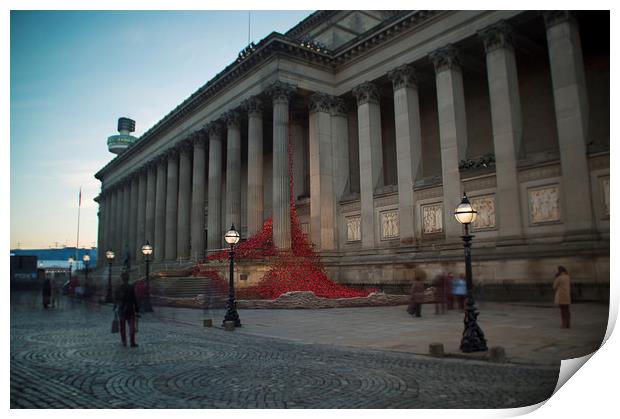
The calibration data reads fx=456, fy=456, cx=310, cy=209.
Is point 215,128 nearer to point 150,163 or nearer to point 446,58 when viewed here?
point 150,163

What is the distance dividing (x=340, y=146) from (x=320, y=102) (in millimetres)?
3469

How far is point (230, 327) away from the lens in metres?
15.4

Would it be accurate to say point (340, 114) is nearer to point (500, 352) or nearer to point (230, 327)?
point (230, 327)

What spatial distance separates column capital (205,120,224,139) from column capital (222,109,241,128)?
1722 millimetres

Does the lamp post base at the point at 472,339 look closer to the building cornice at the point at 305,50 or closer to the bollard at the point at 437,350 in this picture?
the bollard at the point at 437,350

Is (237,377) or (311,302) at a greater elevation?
(311,302)

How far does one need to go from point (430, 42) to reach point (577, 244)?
50.9 ft

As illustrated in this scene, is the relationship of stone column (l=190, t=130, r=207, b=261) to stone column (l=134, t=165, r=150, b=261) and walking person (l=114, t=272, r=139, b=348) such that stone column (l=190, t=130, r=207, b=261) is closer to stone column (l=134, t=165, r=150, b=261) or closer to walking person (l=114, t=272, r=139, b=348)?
stone column (l=134, t=165, r=150, b=261)

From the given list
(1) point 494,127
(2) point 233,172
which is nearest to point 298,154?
(2) point 233,172

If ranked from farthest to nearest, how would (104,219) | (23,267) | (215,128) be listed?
1. (104,219)
2. (215,128)
3. (23,267)

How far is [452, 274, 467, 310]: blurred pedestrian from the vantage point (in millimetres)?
18344

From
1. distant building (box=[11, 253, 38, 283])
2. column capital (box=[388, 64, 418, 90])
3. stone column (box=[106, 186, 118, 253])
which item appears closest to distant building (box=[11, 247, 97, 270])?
distant building (box=[11, 253, 38, 283])

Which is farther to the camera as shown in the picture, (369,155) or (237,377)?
(369,155)

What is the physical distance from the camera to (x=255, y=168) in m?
33.1
